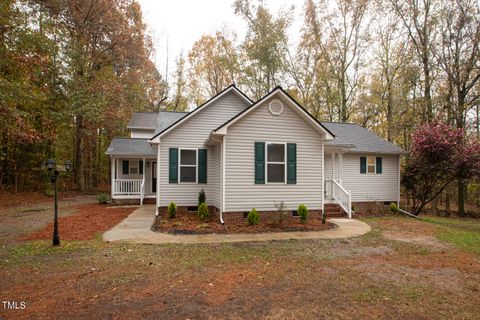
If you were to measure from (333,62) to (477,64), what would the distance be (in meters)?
9.71

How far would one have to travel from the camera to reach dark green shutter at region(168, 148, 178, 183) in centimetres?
1178

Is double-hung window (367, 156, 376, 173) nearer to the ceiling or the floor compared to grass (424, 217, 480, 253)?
nearer to the ceiling

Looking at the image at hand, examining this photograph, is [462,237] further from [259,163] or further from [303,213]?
[259,163]

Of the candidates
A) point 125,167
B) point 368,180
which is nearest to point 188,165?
point 125,167

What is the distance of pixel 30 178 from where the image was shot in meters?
19.9

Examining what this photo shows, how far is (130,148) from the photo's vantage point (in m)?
16.5

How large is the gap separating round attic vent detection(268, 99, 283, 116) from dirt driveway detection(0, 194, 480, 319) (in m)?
4.83

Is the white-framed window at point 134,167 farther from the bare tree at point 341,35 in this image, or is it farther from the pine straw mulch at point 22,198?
the bare tree at point 341,35

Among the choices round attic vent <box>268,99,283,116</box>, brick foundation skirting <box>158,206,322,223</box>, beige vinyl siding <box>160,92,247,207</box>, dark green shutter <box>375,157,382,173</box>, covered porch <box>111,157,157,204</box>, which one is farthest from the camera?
covered porch <box>111,157,157,204</box>

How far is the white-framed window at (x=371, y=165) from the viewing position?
48.0 feet

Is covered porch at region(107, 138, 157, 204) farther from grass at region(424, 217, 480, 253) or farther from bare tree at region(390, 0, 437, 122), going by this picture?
bare tree at region(390, 0, 437, 122)

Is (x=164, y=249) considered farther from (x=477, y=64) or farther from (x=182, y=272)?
(x=477, y=64)

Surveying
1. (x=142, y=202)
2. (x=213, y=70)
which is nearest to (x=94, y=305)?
(x=142, y=202)

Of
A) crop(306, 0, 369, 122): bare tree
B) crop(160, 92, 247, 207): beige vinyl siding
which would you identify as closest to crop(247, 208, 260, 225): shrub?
crop(160, 92, 247, 207): beige vinyl siding
